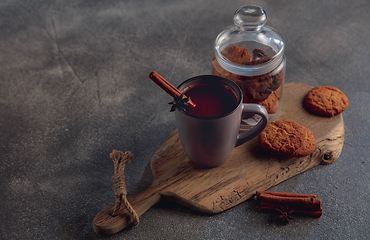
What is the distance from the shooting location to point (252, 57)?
0.85 m

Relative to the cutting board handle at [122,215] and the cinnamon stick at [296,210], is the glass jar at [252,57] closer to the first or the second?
the cinnamon stick at [296,210]

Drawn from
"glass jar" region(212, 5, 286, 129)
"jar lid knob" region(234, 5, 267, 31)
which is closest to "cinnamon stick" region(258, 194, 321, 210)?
"glass jar" region(212, 5, 286, 129)

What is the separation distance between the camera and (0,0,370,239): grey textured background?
2.66ft

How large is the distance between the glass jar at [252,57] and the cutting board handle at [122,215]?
329 mm

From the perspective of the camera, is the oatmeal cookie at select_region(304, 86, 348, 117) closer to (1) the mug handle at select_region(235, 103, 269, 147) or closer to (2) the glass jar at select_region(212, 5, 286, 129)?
(2) the glass jar at select_region(212, 5, 286, 129)

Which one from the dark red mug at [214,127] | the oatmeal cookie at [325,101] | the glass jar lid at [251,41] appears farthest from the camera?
the oatmeal cookie at [325,101]

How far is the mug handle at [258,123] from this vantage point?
2.45 feet

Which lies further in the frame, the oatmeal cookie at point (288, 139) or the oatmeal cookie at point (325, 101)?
the oatmeal cookie at point (325, 101)

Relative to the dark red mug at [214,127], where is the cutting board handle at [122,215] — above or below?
below

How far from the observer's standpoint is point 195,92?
77 cm

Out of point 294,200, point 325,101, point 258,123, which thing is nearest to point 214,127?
point 258,123

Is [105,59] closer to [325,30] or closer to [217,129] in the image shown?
[217,129]

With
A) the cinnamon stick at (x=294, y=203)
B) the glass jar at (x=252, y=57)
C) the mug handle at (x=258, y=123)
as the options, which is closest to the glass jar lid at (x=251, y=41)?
the glass jar at (x=252, y=57)

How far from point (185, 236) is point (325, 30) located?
3.82 ft
